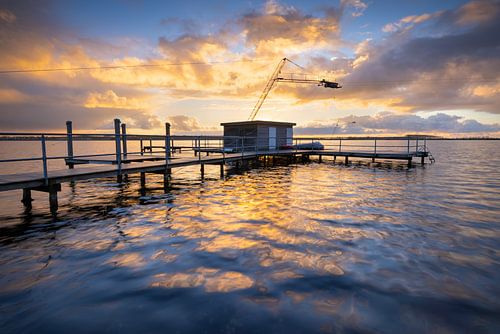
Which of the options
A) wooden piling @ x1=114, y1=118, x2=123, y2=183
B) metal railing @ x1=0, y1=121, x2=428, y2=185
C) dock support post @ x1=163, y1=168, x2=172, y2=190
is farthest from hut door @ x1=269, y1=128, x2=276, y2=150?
wooden piling @ x1=114, y1=118, x2=123, y2=183

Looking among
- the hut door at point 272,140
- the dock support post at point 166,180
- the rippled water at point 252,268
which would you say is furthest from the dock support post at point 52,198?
the hut door at point 272,140

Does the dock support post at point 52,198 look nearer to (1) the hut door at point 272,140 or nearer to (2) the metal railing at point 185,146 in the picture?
(2) the metal railing at point 185,146

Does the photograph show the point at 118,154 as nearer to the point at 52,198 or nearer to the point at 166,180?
the point at 52,198

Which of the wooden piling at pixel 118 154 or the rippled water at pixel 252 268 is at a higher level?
the wooden piling at pixel 118 154

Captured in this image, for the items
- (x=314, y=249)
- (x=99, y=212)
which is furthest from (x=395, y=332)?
(x=99, y=212)

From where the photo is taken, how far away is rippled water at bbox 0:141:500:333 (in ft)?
11.0

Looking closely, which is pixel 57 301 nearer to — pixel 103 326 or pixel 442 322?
pixel 103 326

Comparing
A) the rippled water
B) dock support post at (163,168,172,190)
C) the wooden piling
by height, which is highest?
the wooden piling

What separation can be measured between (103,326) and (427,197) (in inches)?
464

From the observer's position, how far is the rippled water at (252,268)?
3.35 meters

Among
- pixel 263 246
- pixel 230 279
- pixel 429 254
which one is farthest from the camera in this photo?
pixel 263 246

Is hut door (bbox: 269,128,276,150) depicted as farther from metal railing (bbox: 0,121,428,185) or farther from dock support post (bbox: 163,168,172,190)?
dock support post (bbox: 163,168,172,190)

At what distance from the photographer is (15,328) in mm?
3152

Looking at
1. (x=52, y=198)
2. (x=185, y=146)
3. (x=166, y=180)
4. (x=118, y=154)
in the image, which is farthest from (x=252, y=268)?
(x=185, y=146)
